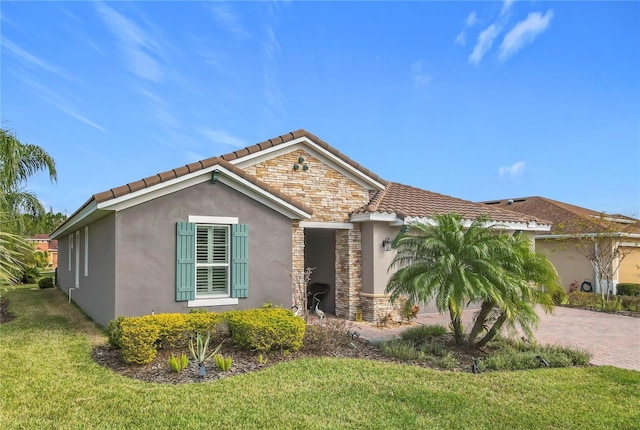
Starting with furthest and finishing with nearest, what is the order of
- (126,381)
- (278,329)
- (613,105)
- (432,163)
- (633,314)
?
1. (432,163)
2. (633,314)
3. (613,105)
4. (278,329)
5. (126,381)

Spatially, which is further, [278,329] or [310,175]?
[310,175]

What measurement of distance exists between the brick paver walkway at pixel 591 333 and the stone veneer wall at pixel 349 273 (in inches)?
41.7

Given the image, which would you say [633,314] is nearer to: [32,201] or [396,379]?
[396,379]

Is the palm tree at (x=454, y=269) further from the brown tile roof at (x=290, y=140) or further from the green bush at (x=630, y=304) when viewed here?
the green bush at (x=630, y=304)

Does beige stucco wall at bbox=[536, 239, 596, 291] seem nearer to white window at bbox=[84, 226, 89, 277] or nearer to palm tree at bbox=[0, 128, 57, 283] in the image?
white window at bbox=[84, 226, 89, 277]

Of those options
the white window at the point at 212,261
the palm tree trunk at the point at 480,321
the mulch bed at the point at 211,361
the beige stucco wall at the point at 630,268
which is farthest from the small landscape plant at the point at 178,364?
the beige stucco wall at the point at 630,268

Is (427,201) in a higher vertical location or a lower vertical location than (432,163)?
lower

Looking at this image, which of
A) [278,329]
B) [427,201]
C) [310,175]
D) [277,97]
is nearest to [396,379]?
[278,329]

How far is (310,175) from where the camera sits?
14.4 m

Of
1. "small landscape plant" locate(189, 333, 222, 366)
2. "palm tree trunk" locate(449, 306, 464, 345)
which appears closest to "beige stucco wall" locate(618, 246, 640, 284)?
"palm tree trunk" locate(449, 306, 464, 345)

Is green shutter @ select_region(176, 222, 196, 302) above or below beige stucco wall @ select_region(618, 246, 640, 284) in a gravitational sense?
above

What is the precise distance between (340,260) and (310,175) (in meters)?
3.15

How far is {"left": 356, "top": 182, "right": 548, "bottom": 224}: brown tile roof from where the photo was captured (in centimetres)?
1438

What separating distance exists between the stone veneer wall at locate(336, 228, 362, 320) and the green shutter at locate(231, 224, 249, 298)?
426 cm
